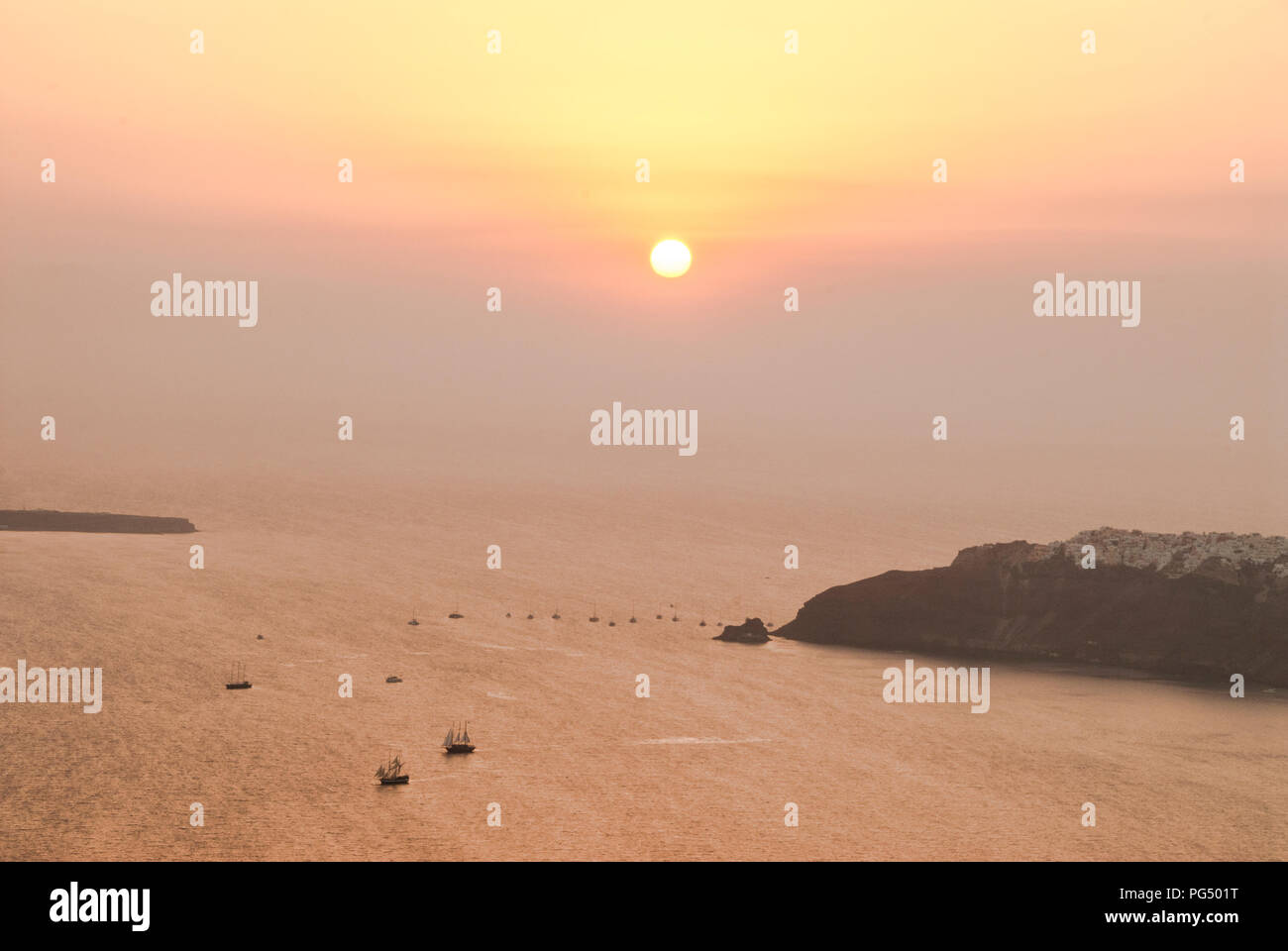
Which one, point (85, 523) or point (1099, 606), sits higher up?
point (85, 523)

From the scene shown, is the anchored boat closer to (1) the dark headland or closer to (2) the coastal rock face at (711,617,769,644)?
(2) the coastal rock face at (711,617,769,644)

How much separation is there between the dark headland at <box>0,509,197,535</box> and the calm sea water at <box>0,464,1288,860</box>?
53194 millimetres

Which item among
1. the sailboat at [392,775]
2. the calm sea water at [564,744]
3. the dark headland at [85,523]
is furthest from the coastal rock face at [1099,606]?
the dark headland at [85,523]

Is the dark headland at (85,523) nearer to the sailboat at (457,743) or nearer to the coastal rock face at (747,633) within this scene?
the coastal rock face at (747,633)

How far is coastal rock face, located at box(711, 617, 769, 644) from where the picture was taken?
101 meters

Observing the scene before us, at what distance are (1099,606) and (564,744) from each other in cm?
5143

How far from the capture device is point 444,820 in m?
52.8

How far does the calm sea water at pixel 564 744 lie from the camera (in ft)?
171

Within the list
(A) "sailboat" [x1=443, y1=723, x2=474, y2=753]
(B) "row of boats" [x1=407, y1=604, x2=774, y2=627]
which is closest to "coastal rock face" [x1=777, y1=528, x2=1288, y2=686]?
(B) "row of boats" [x1=407, y1=604, x2=774, y2=627]

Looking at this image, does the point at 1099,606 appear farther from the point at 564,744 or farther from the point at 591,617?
the point at 564,744

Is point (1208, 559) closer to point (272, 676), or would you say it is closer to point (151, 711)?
point (272, 676)

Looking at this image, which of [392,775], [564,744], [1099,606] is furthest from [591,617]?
[392,775]

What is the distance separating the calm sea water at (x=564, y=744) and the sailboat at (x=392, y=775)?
859mm

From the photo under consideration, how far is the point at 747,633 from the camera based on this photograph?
3981 inches
